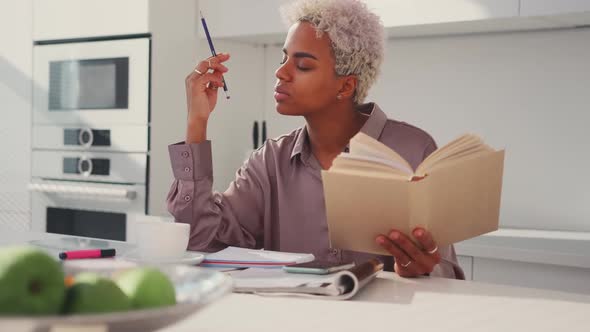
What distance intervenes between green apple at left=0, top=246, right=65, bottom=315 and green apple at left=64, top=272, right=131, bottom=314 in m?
0.01

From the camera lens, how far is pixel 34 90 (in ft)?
11.1

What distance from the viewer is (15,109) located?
11.3 ft

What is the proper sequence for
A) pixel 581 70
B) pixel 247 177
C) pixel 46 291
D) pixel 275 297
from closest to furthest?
pixel 46 291
pixel 275 297
pixel 247 177
pixel 581 70

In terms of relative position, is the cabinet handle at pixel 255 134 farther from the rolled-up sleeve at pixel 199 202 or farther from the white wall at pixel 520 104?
the rolled-up sleeve at pixel 199 202

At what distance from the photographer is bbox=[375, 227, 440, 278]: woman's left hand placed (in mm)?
1443

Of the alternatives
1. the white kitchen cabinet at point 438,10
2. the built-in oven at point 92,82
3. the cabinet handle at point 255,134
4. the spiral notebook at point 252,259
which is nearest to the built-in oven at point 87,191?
the built-in oven at point 92,82

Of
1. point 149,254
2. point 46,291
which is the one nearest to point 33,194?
point 149,254

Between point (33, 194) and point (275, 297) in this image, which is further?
point (33, 194)

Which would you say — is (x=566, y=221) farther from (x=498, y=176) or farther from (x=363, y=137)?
(x=363, y=137)

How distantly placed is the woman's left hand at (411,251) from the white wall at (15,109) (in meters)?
2.35

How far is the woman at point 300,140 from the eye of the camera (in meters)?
1.82

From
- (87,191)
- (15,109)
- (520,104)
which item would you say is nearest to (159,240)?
(87,191)

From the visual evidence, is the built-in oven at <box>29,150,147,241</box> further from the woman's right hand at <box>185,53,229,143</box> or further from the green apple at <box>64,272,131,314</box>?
the green apple at <box>64,272,131,314</box>

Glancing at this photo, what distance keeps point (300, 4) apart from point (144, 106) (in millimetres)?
1233
